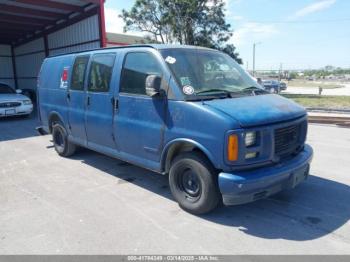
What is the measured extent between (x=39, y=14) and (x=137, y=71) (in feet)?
46.2

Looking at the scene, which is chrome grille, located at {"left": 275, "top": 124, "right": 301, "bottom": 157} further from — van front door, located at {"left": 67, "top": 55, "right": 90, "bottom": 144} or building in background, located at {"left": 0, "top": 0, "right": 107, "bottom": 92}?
building in background, located at {"left": 0, "top": 0, "right": 107, "bottom": 92}

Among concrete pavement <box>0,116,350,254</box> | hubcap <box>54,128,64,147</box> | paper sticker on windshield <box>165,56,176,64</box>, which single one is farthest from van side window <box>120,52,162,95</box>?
hubcap <box>54,128,64,147</box>

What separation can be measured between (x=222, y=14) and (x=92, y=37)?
11.7m

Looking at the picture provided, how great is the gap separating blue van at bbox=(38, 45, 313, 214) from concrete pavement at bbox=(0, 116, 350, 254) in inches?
15.4

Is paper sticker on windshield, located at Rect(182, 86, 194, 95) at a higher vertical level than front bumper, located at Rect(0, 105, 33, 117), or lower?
higher

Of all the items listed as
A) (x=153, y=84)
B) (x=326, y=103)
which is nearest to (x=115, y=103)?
(x=153, y=84)

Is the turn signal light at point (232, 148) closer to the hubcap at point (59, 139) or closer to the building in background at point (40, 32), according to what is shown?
the hubcap at point (59, 139)

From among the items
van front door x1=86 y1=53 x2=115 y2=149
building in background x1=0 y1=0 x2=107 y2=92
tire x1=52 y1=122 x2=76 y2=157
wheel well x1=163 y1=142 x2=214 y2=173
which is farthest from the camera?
building in background x1=0 y1=0 x2=107 y2=92

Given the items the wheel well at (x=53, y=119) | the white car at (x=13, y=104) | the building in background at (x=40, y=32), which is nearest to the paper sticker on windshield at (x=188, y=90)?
the wheel well at (x=53, y=119)

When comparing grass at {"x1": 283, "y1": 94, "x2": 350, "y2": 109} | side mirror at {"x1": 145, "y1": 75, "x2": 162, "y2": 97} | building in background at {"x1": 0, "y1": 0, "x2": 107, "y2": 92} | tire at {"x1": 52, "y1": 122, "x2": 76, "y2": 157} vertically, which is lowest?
grass at {"x1": 283, "y1": 94, "x2": 350, "y2": 109}

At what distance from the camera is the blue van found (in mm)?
3586

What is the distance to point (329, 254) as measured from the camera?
3.18 m

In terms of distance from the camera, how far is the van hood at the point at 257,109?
3.61 m

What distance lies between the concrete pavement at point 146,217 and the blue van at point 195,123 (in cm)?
39
